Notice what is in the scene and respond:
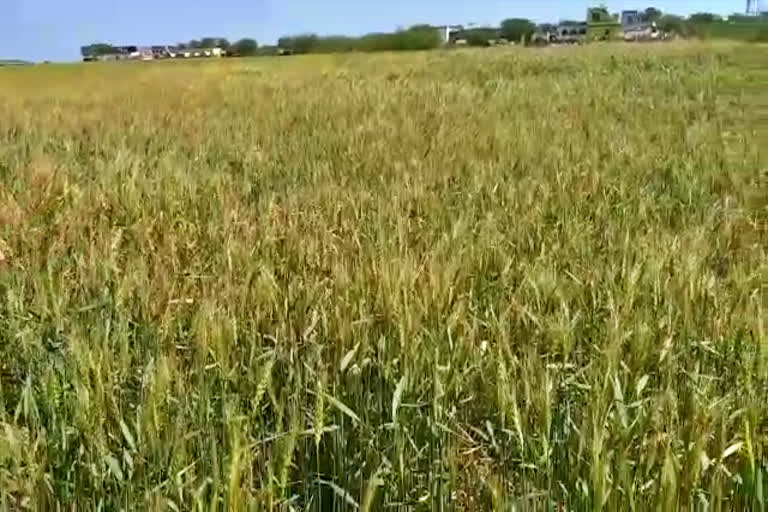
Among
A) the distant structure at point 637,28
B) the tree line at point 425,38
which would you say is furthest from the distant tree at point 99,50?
the distant structure at point 637,28

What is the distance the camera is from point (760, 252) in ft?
13.7

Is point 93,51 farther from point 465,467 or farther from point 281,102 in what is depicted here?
point 465,467

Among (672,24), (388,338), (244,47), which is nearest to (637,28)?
(672,24)

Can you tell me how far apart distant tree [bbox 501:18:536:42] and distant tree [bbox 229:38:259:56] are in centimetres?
1651

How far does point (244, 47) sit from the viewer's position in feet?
173

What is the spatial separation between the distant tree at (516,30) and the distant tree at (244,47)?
1651 cm

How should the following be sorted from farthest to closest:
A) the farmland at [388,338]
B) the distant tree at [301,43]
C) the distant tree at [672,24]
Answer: the distant tree at [672,24] → the distant tree at [301,43] → the farmland at [388,338]

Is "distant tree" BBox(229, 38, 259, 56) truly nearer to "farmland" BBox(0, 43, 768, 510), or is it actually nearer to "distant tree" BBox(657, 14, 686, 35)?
"distant tree" BBox(657, 14, 686, 35)

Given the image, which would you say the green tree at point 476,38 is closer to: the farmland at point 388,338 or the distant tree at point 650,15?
the distant tree at point 650,15

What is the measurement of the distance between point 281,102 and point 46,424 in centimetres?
1181

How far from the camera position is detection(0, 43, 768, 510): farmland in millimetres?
2051

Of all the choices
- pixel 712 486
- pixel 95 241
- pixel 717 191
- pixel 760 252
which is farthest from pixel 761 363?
pixel 717 191

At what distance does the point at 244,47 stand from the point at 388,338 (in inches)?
2070

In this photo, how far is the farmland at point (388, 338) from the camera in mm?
2051
